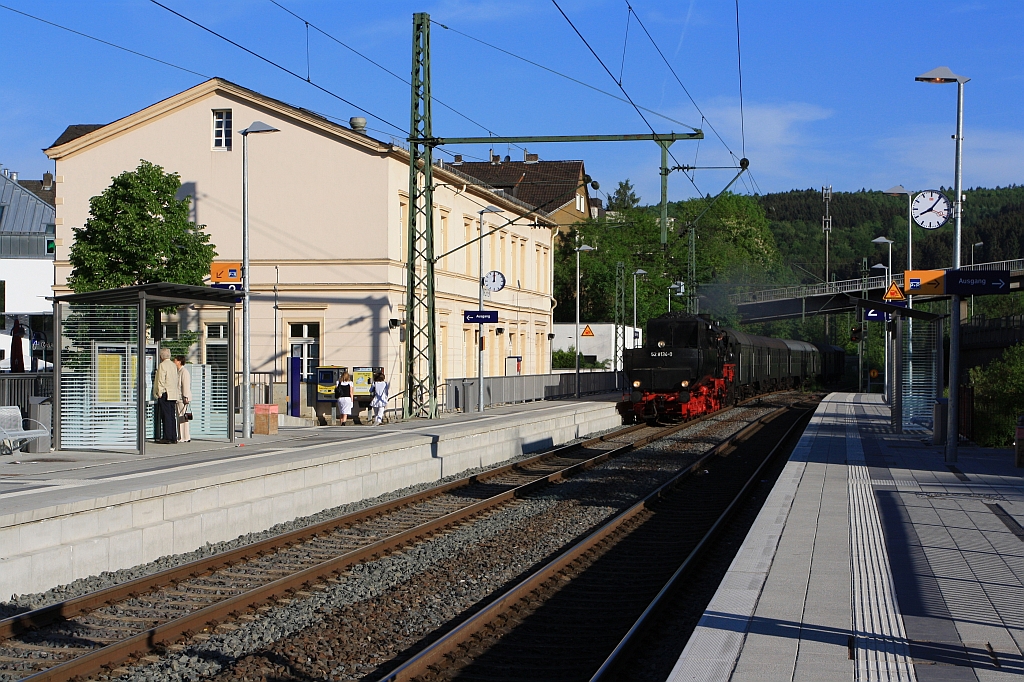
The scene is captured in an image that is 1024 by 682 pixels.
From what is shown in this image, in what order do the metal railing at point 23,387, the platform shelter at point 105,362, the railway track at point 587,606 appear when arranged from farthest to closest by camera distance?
the metal railing at point 23,387, the platform shelter at point 105,362, the railway track at point 587,606

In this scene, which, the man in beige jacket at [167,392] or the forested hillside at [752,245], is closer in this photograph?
the man in beige jacket at [167,392]

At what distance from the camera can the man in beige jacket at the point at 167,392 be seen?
1808cm

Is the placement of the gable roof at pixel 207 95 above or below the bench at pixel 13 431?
above

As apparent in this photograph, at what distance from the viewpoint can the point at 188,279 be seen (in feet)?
95.7

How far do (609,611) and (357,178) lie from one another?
27.3 m

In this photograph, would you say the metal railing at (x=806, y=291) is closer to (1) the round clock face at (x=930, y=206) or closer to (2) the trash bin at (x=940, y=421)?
(1) the round clock face at (x=930, y=206)

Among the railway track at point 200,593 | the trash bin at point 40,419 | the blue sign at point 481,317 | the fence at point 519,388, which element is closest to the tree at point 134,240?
the blue sign at point 481,317

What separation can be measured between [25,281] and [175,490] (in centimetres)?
6291

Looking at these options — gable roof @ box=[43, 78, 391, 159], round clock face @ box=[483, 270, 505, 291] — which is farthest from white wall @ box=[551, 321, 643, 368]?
gable roof @ box=[43, 78, 391, 159]

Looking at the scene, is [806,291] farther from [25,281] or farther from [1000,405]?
[1000,405]

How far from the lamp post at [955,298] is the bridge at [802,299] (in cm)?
5167

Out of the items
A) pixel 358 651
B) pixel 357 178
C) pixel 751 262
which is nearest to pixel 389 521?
pixel 358 651

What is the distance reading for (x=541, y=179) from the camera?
267ft

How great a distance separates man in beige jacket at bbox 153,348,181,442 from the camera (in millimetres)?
18078
